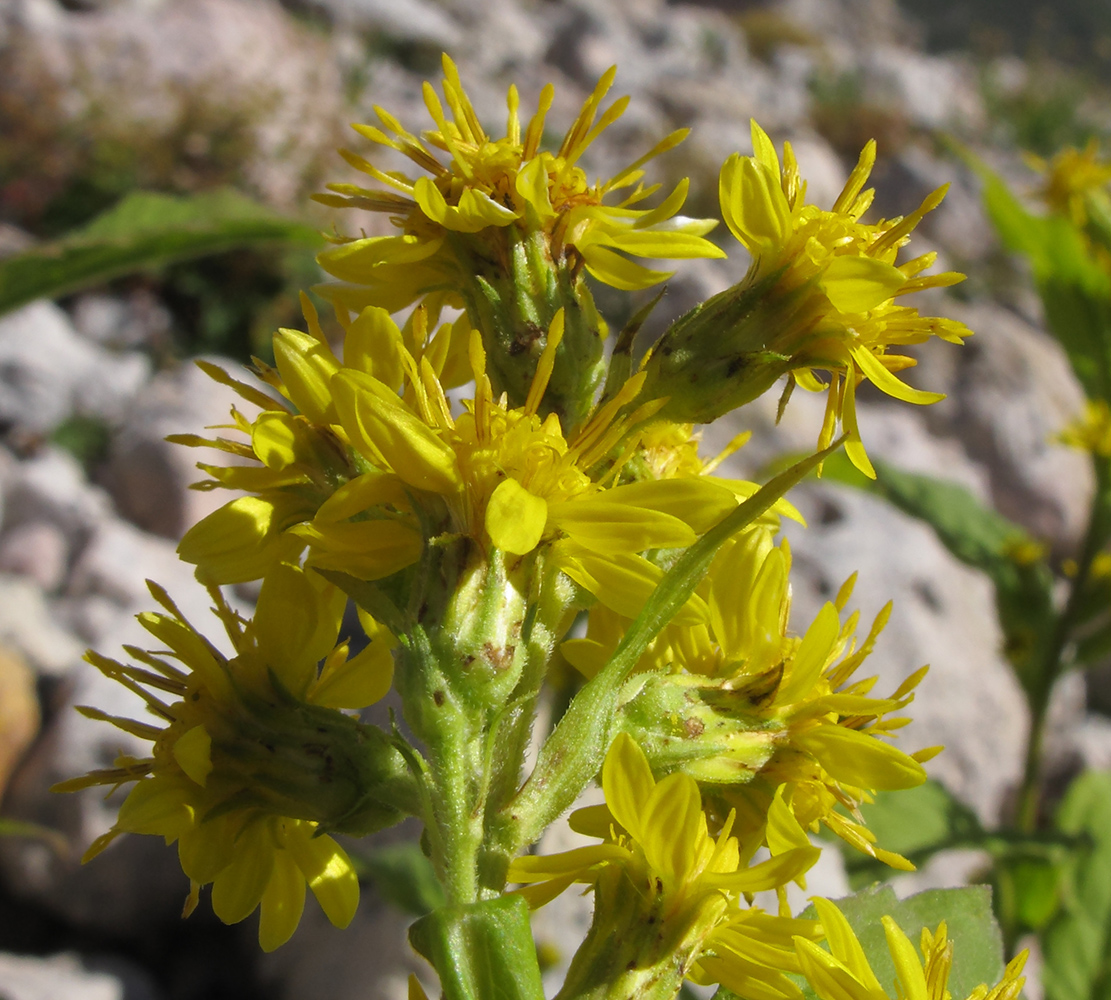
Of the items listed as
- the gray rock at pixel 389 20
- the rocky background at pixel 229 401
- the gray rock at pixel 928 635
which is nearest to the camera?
the rocky background at pixel 229 401

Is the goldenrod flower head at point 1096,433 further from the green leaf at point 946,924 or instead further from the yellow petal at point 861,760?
the yellow petal at point 861,760

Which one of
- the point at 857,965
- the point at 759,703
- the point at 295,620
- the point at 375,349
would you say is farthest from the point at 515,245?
the point at 857,965

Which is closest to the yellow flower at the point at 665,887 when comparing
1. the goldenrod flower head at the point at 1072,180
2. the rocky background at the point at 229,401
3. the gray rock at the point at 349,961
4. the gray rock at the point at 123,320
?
the rocky background at the point at 229,401

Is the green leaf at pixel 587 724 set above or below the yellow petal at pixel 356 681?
above

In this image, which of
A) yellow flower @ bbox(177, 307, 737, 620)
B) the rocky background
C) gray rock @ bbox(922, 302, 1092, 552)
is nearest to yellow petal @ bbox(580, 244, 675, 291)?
yellow flower @ bbox(177, 307, 737, 620)

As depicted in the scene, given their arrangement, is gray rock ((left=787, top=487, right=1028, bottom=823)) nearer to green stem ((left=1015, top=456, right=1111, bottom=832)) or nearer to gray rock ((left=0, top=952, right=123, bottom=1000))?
green stem ((left=1015, top=456, right=1111, bottom=832))

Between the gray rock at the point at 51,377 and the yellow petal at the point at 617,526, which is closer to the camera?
the yellow petal at the point at 617,526

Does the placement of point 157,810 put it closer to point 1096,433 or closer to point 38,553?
point 1096,433
